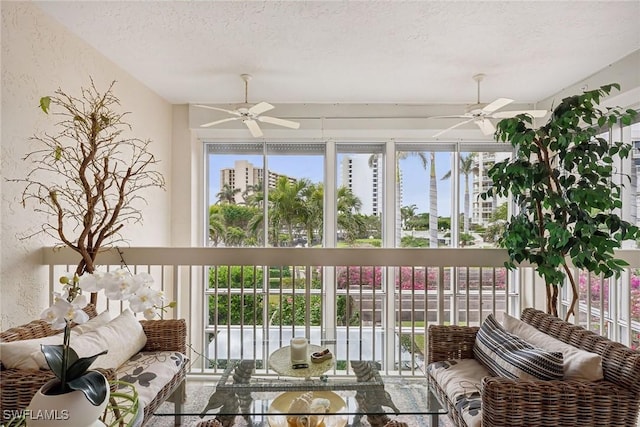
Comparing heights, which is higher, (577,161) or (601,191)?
(577,161)

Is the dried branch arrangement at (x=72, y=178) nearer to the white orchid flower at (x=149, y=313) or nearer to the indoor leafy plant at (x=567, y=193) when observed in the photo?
the white orchid flower at (x=149, y=313)

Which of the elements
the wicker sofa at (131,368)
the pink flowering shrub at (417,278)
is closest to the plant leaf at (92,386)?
the wicker sofa at (131,368)

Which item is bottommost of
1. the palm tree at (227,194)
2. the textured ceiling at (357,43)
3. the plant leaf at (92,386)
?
the plant leaf at (92,386)

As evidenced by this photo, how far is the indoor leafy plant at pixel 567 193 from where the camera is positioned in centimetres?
211

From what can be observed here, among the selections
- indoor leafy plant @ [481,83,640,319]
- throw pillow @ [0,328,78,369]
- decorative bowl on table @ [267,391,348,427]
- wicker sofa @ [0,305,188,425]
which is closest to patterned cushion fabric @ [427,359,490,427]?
decorative bowl on table @ [267,391,348,427]

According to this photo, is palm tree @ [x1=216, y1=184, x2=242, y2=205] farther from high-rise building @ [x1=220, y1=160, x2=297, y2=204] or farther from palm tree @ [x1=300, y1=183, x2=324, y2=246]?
palm tree @ [x1=300, y1=183, x2=324, y2=246]

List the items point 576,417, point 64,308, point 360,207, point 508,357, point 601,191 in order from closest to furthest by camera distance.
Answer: point 64,308
point 576,417
point 508,357
point 601,191
point 360,207

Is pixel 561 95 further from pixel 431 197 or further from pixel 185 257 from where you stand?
pixel 185 257

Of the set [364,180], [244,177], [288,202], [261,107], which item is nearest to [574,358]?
[261,107]

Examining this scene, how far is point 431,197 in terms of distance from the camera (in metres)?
4.58

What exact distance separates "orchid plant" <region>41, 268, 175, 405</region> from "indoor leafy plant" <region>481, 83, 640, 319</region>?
85.7 inches

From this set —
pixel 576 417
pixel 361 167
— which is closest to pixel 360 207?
pixel 361 167

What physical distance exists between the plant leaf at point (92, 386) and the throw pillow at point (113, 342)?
2.42 ft

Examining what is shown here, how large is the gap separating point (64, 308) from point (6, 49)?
207 cm
